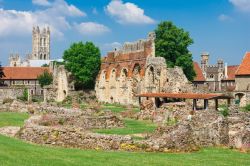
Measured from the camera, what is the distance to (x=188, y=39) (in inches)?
2254

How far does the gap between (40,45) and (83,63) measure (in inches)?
5012

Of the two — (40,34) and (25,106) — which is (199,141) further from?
(40,34)

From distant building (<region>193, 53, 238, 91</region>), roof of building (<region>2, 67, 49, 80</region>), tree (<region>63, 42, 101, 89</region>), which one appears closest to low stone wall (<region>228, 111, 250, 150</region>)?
tree (<region>63, 42, 101, 89</region>)

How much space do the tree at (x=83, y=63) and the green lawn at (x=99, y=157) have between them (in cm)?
4438

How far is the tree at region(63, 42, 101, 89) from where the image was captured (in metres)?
61.9

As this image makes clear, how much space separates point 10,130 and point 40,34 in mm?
170124

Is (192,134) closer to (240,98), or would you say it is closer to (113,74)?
(240,98)

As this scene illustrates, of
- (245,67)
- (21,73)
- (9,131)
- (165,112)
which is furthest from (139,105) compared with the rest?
(21,73)

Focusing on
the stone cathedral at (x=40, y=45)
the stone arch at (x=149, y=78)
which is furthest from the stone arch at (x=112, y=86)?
the stone cathedral at (x=40, y=45)

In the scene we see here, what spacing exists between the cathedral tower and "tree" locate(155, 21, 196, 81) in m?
133

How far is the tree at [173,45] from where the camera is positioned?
56219 millimetres

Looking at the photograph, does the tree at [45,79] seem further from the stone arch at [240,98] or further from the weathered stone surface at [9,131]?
the weathered stone surface at [9,131]

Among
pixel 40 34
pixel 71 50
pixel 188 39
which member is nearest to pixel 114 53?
pixel 71 50

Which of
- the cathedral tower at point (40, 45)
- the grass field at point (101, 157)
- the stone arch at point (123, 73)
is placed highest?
the cathedral tower at point (40, 45)
